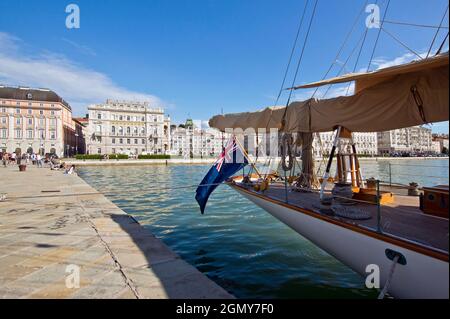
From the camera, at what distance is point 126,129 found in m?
97.6

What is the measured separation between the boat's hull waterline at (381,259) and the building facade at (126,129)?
98754 millimetres

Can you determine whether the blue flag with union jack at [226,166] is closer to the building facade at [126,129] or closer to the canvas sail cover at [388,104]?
the canvas sail cover at [388,104]

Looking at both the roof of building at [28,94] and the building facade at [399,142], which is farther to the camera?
the building facade at [399,142]

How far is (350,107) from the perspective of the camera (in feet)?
19.2

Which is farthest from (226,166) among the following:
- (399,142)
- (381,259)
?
(399,142)

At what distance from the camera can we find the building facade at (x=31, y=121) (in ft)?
248

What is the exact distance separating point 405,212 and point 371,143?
139 meters

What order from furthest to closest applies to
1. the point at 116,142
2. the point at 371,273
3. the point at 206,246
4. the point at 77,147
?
the point at 77,147 → the point at 116,142 → the point at 206,246 → the point at 371,273

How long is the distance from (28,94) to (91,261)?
9479 centimetres

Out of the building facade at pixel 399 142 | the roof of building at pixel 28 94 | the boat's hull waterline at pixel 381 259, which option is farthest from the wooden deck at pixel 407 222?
the building facade at pixel 399 142

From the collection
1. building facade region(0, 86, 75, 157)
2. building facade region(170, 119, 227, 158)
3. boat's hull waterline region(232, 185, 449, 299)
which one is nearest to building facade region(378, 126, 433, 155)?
building facade region(170, 119, 227, 158)

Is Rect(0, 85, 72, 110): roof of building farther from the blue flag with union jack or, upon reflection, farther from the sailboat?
Answer: the sailboat
